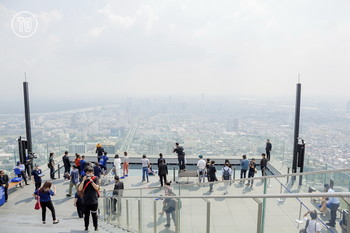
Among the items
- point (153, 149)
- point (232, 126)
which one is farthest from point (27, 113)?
point (232, 126)

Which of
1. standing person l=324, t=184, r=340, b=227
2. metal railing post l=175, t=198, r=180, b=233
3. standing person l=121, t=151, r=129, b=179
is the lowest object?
standing person l=121, t=151, r=129, b=179

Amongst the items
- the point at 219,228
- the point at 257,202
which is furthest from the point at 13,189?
the point at 257,202

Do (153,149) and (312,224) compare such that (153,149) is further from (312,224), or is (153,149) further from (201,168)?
(312,224)

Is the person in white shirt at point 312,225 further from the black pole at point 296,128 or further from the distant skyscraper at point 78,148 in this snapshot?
the distant skyscraper at point 78,148

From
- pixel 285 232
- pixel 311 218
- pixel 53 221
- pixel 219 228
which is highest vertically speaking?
pixel 311 218

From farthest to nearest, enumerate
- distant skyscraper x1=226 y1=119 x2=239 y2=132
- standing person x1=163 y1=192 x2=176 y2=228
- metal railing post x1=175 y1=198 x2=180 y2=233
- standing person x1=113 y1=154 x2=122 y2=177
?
distant skyscraper x1=226 y1=119 x2=239 y2=132 < standing person x1=113 y1=154 x2=122 y2=177 < standing person x1=163 y1=192 x2=176 y2=228 < metal railing post x1=175 y1=198 x2=180 y2=233

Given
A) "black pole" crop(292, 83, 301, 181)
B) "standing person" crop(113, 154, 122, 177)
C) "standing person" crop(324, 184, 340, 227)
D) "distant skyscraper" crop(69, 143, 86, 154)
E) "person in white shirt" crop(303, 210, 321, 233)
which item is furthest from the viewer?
"distant skyscraper" crop(69, 143, 86, 154)

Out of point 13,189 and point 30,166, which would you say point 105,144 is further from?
point 13,189

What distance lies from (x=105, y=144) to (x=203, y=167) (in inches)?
237

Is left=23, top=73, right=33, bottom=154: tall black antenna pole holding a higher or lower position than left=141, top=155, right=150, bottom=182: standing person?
higher

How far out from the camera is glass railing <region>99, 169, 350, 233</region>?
3332mm

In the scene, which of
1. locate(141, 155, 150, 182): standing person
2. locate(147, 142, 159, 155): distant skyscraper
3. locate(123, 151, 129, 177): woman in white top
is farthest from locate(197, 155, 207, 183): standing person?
locate(147, 142, 159, 155): distant skyscraper

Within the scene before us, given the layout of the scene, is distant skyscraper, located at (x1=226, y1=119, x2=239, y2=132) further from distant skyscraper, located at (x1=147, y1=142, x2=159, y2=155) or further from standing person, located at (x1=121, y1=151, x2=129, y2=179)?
standing person, located at (x1=121, y1=151, x2=129, y2=179)

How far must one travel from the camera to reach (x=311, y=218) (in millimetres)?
3369
